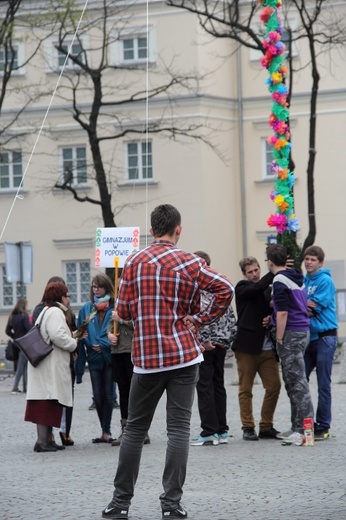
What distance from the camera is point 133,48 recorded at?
39.7 m

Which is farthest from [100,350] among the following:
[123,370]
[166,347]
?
[166,347]

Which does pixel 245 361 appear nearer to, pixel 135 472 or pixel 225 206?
pixel 135 472

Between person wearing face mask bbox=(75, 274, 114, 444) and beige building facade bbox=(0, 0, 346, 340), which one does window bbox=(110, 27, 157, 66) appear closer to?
beige building facade bbox=(0, 0, 346, 340)

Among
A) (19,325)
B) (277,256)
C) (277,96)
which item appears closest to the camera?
(277,256)

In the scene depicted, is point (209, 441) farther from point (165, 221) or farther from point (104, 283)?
point (165, 221)

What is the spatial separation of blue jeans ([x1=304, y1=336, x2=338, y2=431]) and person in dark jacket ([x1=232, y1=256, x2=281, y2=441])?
1.38ft

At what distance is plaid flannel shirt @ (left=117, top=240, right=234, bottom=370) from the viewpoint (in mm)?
8227

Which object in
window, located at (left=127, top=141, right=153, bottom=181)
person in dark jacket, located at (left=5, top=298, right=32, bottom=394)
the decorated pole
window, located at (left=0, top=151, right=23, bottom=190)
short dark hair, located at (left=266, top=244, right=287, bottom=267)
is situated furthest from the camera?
window, located at (left=0, top=151, right=23, bottom=190)

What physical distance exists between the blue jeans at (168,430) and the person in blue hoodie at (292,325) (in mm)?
4297

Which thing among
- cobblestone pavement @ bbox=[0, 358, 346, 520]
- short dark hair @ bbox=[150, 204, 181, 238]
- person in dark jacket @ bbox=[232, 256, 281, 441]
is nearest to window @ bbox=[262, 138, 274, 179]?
cobblestone pavement @ bbox=[0, 358, 346, 520]

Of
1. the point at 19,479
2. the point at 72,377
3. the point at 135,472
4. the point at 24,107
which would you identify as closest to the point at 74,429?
the point at 72,377

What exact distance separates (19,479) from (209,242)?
28.9 meters

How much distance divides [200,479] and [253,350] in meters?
3.08

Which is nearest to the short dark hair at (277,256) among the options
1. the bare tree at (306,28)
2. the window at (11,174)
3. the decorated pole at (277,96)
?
the decorated pole at (277,96)
